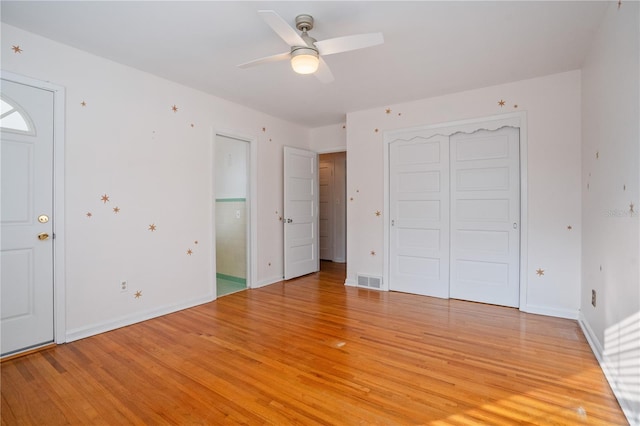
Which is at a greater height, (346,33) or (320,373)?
(346,33)

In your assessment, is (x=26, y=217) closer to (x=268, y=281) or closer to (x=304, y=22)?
(x=304, y=22)

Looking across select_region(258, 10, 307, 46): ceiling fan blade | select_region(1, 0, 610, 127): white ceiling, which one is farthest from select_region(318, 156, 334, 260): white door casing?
select_region(258, 10, 307, 46): ceiling fan blade

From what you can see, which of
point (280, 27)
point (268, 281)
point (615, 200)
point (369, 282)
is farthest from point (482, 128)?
point (268, 281)

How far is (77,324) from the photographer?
2674 mm

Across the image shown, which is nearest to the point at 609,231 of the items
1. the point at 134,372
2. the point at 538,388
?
the point at 538,388

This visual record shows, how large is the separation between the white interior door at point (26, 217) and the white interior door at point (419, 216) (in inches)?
141

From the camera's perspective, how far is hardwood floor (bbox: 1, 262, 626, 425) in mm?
1717

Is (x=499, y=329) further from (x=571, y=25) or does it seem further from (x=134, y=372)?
(x=134, y=372)

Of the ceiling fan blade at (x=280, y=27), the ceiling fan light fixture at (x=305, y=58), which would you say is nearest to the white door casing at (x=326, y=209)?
the ceiling fan light fixture at (x=305, y=58)

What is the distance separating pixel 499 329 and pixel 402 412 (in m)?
1.66

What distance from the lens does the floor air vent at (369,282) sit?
14.0 feet

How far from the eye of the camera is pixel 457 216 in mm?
3764

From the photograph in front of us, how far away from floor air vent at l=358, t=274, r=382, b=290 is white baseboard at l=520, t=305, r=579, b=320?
164 cm

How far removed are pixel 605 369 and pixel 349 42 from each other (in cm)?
275
